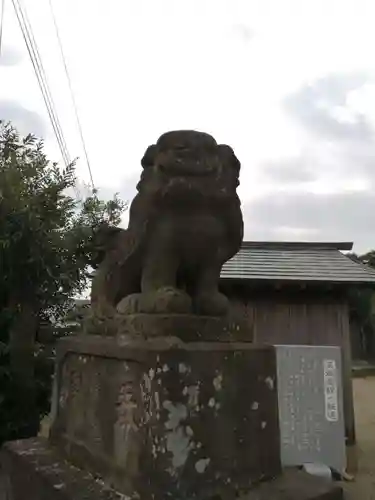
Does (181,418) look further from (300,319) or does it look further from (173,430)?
(300,319)

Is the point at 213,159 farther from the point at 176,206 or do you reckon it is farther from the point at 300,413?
the point at 300,413

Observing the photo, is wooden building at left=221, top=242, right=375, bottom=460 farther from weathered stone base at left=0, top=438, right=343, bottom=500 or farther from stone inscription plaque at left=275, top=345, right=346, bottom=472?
weathered stone base at left=0, top=438, right=343, bottom=500

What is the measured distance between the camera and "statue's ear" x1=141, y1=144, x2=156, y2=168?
252 centimetres

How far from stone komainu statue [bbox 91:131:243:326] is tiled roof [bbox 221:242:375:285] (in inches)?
172

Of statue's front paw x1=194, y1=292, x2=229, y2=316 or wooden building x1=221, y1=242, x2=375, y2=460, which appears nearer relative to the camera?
statue's front paw x1=194, y1=292, x2=229, y2=316

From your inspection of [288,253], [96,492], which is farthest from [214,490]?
[288,253]

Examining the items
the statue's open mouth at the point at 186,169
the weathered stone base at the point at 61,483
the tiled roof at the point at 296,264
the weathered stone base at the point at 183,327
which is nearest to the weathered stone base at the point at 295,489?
the weathered stone base at the point at 61,483

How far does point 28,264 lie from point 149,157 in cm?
190

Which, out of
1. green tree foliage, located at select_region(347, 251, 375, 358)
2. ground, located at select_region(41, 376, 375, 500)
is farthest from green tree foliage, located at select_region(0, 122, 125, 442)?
green tree foliage, located at select_region(347, 251, 375, 358)

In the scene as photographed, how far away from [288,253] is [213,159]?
254 inches

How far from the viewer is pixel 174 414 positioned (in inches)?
75.7

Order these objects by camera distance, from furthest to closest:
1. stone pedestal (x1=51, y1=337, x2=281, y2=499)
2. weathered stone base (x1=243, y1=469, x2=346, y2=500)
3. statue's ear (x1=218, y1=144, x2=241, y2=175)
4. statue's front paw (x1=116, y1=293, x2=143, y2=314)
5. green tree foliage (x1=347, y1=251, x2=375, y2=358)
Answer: green tree foliage (x1=347, y1=251, x2=375, y2=358), statue's ear (x1=218, y1=144, x2=241, y2=175), statue's front paw (x1=116, y1=293, x2=143, y2=314), weathered stone base (x1=243, y1=469, x2=346, y2=500), stone pedestal (x1=51, y1=337, x2=281, y2=499)

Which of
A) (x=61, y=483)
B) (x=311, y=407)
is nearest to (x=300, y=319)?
(x=311, y=407)

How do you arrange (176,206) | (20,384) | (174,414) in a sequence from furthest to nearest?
(20,384)
(176,206)
(174,414)
